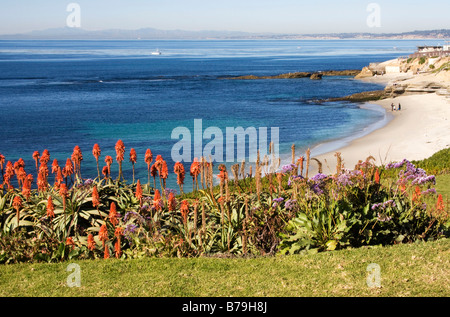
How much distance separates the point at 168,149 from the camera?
3700 cm

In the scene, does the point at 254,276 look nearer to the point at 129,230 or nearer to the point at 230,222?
the point at 230,222

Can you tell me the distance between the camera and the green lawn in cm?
687

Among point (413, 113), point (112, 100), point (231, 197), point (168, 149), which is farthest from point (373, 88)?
point (231, 197)

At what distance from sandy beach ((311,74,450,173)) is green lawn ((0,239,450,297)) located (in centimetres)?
1411

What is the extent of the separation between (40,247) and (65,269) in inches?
42.9

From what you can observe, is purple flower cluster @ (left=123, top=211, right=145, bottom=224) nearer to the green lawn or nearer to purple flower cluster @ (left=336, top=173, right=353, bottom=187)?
the green lawn

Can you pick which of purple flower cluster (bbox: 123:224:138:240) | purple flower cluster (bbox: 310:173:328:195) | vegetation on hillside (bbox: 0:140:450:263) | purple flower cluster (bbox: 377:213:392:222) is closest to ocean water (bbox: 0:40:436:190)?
vegetation on hillside (bbox: 0:140:450:263)

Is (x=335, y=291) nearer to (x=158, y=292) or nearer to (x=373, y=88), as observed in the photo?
(x=158, y=292)

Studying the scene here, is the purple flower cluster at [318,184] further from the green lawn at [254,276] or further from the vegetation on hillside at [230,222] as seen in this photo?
the green lawn at [254,276]

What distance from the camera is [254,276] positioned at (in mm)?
7414

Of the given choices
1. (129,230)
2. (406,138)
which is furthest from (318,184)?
(406,138)

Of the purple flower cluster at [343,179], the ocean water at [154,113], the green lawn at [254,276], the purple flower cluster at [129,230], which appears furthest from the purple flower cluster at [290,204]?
the ocean water at [154,113]

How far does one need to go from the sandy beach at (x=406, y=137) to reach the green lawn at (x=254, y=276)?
14.1 metres

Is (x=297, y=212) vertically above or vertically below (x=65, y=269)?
above
